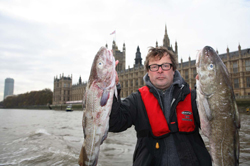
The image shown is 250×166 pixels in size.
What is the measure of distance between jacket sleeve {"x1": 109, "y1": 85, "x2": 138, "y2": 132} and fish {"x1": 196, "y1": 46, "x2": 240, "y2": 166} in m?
0.87

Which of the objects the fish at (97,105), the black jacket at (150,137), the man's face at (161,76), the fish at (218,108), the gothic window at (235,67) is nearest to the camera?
the fish at (218,108)

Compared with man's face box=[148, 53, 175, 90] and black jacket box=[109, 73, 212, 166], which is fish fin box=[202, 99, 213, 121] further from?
man's face box=[148, 53, 175, 90]

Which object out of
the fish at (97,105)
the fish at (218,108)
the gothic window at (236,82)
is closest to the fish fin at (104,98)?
the fish at (97,105)

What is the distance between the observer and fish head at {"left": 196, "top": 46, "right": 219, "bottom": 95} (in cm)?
151

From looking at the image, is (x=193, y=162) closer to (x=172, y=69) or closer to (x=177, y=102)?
(x=177, y=102)

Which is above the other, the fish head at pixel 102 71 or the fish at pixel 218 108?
the fish head at pixel 102 71

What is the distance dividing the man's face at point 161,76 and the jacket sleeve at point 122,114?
39 cm

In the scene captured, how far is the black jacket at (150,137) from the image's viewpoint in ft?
5.99

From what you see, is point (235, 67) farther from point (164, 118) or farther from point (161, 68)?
point (164, 118)

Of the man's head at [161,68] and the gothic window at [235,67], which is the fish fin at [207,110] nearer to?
the man's head at [161,68]

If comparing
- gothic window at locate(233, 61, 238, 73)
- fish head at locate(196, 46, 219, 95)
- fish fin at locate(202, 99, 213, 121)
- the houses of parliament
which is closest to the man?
fish fin at locate(202, 99, 213, 121)

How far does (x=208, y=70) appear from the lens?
1536 millimetres

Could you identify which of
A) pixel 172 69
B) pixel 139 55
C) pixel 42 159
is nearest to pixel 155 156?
pixel 172 69

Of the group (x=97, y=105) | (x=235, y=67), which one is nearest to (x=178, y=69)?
(x=235, y=67)
